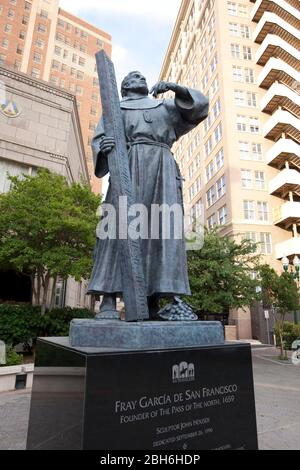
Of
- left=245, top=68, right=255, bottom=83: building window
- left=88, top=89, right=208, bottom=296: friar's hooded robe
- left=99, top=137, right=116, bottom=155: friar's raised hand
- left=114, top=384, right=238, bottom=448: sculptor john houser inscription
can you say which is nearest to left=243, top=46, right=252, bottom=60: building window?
left=245, top=68, right=255, bottom=83: building window

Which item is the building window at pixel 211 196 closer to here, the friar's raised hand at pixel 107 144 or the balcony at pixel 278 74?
the balcony at pixel 278 74

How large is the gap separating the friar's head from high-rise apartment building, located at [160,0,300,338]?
28104mm

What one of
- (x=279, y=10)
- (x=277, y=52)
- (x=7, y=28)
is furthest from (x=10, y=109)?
(x=7, y=28)

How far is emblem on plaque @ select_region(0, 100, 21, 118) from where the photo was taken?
17172mm

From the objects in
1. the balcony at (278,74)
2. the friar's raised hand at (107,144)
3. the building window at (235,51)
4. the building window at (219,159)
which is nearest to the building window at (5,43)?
the building window at (235,51)

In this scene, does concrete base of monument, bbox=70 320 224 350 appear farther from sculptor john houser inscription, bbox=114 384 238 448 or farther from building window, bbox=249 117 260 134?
building window, bbox=249 117 260 134

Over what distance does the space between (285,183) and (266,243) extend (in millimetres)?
6021

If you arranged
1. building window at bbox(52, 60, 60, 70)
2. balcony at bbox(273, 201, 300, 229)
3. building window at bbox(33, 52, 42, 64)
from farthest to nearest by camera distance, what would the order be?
building window at bbox(52, 60, 60, 70)
building window at bbox(33, 52, 42, 64)
balcony at bbox(273, 201, 300, 229)

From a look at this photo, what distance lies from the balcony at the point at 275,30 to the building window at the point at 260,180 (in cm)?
1602

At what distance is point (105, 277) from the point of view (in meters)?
3.44

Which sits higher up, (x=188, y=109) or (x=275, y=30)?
(x=275, y=30)

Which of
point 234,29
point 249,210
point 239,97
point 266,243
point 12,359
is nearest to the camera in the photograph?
point 12,359

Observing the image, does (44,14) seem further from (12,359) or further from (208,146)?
(12,359)

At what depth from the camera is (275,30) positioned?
36.7m
